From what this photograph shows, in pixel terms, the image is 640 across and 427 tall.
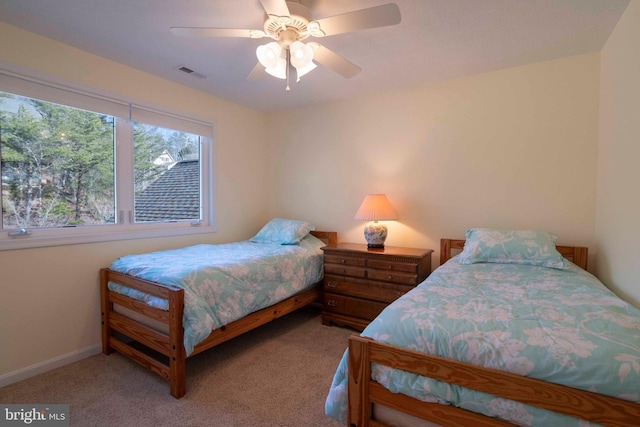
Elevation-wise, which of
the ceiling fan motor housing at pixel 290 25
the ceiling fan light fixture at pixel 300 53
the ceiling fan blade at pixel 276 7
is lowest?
the ceiling fan light fixture at pixel 300 53

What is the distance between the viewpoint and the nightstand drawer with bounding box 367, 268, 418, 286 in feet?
8.35

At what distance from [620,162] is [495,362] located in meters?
1.73

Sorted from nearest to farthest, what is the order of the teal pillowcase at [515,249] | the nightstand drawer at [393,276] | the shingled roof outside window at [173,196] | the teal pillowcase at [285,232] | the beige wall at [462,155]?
the teal pillowcase at [515,249], the beige wall at [462,155], the nightstand drawer at [393,276], the shingled roof outside window at [173,196], the teal pillowcase at [285,232]

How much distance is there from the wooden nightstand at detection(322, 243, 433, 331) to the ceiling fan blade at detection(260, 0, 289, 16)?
1.95 m

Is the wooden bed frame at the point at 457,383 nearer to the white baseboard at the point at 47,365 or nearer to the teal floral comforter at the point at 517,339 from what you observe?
the teal floral comforter at the point at 517,339

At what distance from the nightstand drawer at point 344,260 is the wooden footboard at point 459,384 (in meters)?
1.54

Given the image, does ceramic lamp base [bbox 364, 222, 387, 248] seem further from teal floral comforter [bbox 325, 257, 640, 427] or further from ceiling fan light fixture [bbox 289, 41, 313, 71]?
ceiling fan light fixture [bbox 289, 41, 313, 71]

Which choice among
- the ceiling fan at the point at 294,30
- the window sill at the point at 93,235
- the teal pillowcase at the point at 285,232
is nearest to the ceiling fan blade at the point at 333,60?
the ceiling fan at the point at 294,30

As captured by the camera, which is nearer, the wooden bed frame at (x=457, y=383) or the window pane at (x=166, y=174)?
the wooden bed frame at (x=457, y=383)

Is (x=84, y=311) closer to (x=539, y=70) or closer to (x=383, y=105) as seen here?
(x=383, y=105)

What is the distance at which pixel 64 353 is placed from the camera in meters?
2.25

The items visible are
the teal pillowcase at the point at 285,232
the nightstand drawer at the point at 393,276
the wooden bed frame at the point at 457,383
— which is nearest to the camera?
the wooden bed frame at the point at 457,383

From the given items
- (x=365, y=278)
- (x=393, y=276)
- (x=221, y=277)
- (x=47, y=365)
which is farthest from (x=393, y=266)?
(x=47, y=365)

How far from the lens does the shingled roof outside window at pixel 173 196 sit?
2.83 m
